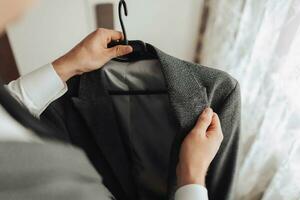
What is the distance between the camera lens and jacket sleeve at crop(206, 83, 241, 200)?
53 centimetres

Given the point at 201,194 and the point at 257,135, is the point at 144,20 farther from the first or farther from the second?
the point at 201,194

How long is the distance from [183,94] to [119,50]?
0.53ft

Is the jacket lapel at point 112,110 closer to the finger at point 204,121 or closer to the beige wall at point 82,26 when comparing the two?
the finger at point 204,121

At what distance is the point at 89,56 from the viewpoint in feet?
2.02

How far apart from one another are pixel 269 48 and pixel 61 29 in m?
0.66

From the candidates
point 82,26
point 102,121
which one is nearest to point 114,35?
point 102,121

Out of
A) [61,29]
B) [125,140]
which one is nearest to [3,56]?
[61,29]

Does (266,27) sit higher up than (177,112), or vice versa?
(266,27)

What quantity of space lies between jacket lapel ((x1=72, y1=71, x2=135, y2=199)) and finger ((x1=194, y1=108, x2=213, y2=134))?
205mm

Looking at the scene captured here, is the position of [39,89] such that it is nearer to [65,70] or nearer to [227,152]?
[65,70]

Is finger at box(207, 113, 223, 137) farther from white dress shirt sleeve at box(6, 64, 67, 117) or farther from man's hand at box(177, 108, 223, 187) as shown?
white dress shirt sleeve at box(6, 64, 67, 117)

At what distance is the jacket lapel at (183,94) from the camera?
0.51 meters

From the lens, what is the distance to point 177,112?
509 millimetres

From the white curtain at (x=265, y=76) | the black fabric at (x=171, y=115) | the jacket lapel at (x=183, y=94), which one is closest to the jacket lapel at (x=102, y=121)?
the black fabric at (x=171, y=115)
